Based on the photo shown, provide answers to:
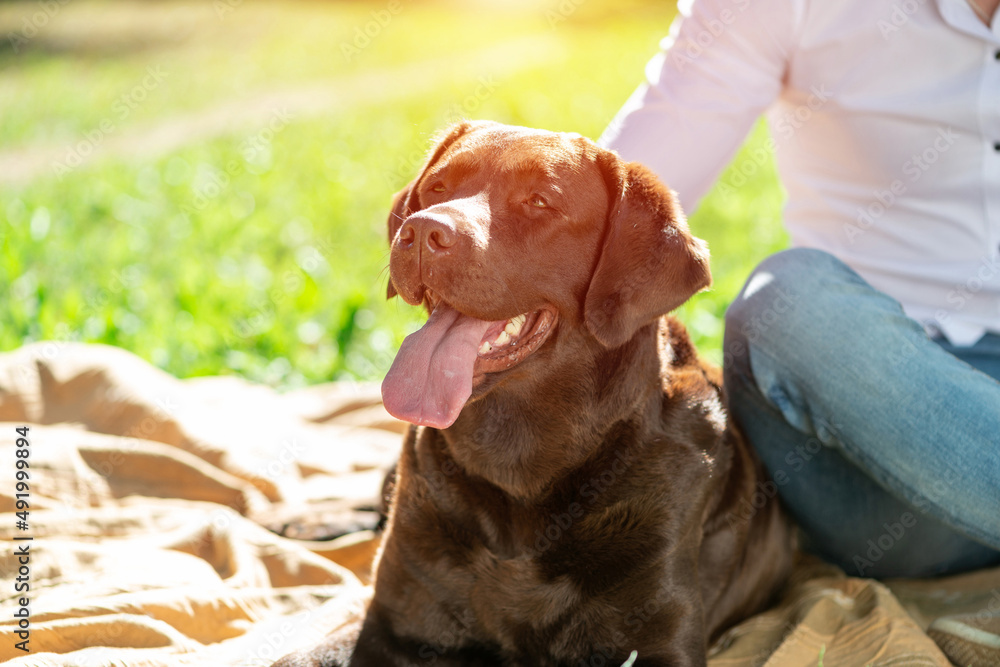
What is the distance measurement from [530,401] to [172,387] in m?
2.06

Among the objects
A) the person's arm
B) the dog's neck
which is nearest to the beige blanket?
the dog's neck

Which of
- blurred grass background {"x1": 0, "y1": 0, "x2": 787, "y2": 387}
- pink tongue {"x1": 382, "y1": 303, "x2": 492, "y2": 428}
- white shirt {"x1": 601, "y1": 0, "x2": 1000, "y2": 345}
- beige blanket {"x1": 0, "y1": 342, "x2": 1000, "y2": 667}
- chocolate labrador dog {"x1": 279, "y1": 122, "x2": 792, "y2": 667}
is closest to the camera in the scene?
pink tongue {"x1": 382, "y1": 303, "x2": 492, "y2": 428}

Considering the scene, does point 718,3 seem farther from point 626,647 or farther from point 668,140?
point 626,647

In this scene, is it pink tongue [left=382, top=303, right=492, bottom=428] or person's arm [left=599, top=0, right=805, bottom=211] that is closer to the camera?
pink tongue [left=382, top=303, right=492, bottom=428]

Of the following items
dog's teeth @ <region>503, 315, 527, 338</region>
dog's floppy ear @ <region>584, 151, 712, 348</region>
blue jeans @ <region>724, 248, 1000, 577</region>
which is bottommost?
blue jeans @ <region>724, 248, 1000, 577</region>

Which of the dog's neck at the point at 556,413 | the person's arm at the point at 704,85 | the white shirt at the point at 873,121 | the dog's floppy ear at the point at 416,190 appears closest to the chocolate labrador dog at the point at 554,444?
the dog's neck at the point at 556,413

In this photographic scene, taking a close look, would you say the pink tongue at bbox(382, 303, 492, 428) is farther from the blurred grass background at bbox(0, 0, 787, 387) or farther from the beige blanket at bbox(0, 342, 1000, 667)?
the blurred grass background at bbox(0, 0, 787, 387)

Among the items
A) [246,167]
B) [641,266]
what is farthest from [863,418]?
[246,167]

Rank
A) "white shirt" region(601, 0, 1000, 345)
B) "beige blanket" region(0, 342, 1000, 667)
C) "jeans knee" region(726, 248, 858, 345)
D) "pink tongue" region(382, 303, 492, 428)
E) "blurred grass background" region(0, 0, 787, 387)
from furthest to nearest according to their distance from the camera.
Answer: "blurred grass background" region(0, 0, 787, 387), "white shirt" region(601, 0, 1000, 345), "jeans knee" region(726, 248, 858, 345), "beige blanket" region(0, 342, 1000, 667), "pink tongue" region(382, 303, 492, 428)

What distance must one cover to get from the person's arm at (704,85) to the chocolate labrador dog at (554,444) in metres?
0.60

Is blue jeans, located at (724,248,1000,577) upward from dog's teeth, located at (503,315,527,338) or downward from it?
downward

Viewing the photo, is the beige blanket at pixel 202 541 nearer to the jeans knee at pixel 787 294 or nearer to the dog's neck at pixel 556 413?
the dog's neck at pixel 556 413

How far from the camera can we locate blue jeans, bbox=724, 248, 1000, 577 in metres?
2.47

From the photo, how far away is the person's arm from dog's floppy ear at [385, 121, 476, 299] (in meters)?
0.50
